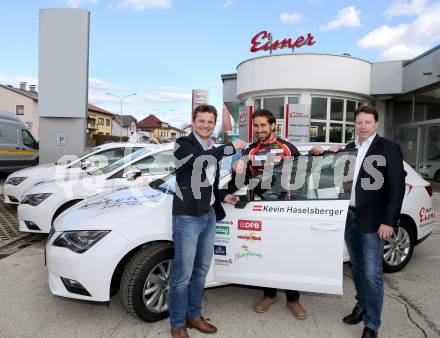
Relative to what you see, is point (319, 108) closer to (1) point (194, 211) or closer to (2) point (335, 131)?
(2) point (335, 131)

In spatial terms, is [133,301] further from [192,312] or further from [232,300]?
[232,300]

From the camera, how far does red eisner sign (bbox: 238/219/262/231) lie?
321cm

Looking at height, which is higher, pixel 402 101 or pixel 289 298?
pixel 402 101

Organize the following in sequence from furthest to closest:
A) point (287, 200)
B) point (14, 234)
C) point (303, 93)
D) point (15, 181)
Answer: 1. point (303, 93)
2. point (15, 181)
3. point (14, 234)
4. point (287, 200)

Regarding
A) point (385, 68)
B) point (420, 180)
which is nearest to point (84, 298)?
point (420, 180)

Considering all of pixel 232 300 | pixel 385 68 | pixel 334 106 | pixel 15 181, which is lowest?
pixel 232 300

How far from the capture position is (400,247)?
15.1 ft

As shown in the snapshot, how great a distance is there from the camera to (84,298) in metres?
3.13

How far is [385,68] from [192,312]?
16670 mm

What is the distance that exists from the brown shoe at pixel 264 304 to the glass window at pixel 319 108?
14308 mm

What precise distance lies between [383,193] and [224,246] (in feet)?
4.39

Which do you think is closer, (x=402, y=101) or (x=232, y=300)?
(x=232, y=300)

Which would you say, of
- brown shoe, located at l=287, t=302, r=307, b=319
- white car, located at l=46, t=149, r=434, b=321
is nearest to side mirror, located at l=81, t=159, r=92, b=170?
white car, located at l=46, t=149, r=434, b=321

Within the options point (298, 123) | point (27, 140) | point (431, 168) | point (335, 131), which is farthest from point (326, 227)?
point (431, 168)
